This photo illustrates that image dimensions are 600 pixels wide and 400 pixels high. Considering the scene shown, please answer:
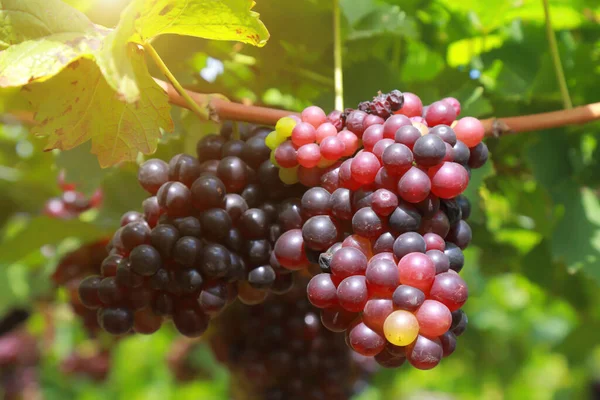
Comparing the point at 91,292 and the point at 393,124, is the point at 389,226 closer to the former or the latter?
the point at 393,124

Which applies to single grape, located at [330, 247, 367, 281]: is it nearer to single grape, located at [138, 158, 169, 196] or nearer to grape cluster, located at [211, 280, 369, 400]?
single grape, located at [138, 158, 169, 196]

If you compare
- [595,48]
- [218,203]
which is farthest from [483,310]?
[218,203]

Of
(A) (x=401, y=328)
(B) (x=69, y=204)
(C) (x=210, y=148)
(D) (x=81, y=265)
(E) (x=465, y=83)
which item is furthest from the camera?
(B) (x=69, y=204)

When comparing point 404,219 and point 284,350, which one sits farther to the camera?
point 284,350

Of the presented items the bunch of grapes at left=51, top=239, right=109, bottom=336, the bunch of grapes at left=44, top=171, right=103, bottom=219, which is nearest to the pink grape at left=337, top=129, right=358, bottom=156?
the bunch of grapes at left=51, top=239, right=109, bottom=336

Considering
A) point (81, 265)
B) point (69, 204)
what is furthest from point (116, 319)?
point (69, 204)

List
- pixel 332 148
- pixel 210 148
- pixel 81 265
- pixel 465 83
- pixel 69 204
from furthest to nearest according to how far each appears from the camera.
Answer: pixel 69 204, pixel 81 265, pixel 465 83, pixel 210 148, pixel 332 148

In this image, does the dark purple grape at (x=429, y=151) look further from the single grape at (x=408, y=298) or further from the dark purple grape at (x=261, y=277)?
the dark purple grape at (x=261, y=277)

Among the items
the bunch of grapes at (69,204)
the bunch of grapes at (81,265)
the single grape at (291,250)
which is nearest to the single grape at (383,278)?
the single grape at (291,250)
